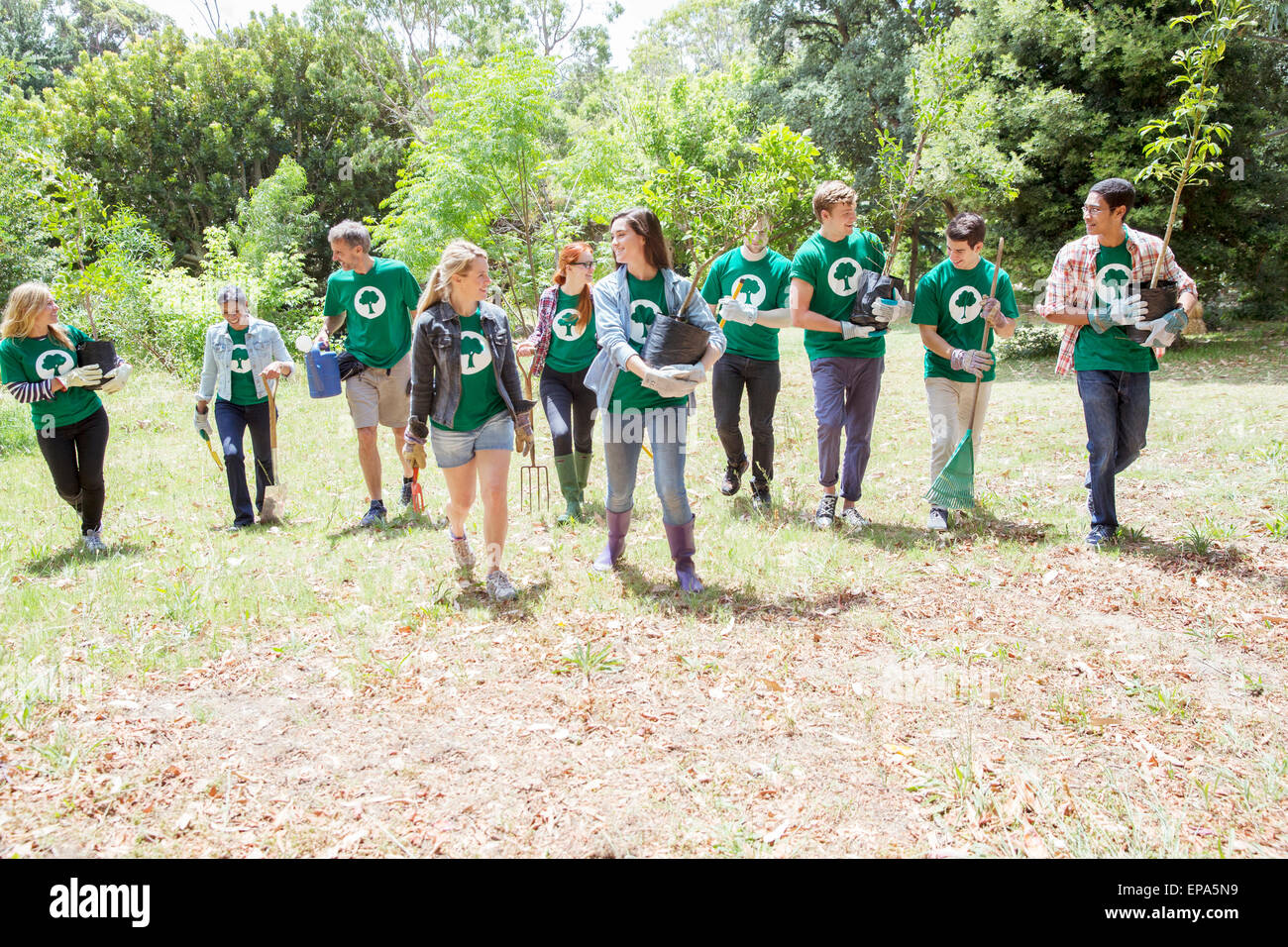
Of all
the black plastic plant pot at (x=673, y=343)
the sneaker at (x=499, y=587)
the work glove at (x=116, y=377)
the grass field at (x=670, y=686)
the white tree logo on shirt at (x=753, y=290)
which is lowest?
the grass field at (x=670, y=686)

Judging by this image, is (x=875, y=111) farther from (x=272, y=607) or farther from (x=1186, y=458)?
(x=272, y=607)

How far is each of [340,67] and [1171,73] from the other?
31352 millimetres

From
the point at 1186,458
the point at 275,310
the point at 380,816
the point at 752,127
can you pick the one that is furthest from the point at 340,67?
the point at 380,816

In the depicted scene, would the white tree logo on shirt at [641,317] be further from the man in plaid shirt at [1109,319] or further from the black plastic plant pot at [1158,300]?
the black plastic plant pot at [1158,300]

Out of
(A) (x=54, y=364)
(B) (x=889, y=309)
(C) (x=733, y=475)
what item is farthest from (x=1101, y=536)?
(A) (x=54, y=364)

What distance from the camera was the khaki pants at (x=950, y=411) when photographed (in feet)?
20.8

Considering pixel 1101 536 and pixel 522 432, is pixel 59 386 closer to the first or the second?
pixel 522 432

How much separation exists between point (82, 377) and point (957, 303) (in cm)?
617

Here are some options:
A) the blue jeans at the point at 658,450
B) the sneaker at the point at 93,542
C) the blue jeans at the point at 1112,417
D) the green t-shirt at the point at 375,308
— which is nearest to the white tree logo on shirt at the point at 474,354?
the blue jeans at the point at 658,450

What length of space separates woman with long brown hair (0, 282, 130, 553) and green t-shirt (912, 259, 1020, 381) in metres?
5.74

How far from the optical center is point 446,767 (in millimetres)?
3666

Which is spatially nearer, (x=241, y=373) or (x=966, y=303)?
(x=966, y=303)

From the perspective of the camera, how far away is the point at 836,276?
6.26 meters

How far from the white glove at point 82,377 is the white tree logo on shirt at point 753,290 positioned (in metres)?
4.69
